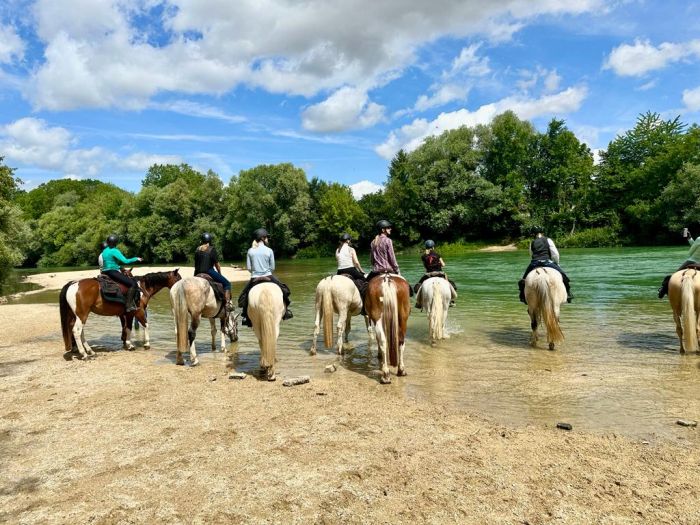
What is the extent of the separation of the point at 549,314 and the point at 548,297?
1.19 feet

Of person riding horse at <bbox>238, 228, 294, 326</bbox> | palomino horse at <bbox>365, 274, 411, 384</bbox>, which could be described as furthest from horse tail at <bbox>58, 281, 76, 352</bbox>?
palomino horse at <bbox>365, 274, 411, 384</bbox>

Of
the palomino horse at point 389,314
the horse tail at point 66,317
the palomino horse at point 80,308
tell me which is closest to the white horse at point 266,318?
the palomino horse at point 389,314

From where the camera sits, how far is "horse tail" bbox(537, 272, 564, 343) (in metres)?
9.88

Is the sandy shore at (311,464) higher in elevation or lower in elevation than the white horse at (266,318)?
lower

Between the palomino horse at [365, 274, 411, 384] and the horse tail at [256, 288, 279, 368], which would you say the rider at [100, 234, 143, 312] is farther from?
the palomino horse at [365, 274, 411, 384]

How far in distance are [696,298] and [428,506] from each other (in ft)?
26.1

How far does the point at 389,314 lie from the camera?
26.2 feet

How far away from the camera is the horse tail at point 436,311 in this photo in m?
10.9

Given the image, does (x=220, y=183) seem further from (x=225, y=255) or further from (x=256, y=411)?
(x=256, y=411)

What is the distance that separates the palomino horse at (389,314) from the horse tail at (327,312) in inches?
77.5

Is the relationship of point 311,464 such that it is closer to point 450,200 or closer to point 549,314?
point 549,314

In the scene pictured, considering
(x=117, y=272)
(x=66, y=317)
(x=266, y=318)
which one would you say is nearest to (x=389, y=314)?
(x=266, y=318)

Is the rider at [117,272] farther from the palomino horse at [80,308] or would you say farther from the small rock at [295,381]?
the small rock at [295,381]

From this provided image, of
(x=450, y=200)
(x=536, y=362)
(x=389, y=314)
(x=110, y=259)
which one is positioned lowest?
(x=536, y=362)
